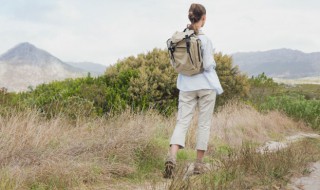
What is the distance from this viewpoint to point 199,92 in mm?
6605

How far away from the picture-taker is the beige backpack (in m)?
6.37

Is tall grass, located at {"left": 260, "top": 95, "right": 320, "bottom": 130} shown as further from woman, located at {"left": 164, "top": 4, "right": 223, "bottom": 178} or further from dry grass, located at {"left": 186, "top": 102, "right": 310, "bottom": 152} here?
woman, located at {"left": 164, "top": 4, "right": 223, "bottom": 178}

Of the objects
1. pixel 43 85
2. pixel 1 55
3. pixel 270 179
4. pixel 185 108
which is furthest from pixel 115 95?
pixel 1 55

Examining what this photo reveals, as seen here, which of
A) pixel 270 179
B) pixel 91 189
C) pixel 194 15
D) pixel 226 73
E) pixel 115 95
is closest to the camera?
pixel 91 189

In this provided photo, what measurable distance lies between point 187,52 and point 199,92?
563mm

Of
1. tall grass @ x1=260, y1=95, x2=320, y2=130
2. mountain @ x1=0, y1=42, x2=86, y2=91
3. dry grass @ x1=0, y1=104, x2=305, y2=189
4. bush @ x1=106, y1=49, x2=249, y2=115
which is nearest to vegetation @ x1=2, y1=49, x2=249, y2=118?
bush @ x1=106, y1=49, x2=249, y2=115

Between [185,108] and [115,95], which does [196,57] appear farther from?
[115,95]

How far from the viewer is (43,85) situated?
1636 cm

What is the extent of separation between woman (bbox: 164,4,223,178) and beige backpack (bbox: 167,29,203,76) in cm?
11

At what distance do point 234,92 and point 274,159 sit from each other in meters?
11.4

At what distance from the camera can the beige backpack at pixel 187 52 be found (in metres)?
6.37

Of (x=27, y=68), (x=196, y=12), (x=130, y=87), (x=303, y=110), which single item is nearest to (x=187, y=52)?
(x=196, y=12)

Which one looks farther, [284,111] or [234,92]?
[234,92]

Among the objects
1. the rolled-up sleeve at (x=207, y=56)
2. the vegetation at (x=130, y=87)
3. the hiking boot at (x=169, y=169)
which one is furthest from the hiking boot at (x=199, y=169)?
the vegetation at (x=130, y=87)
